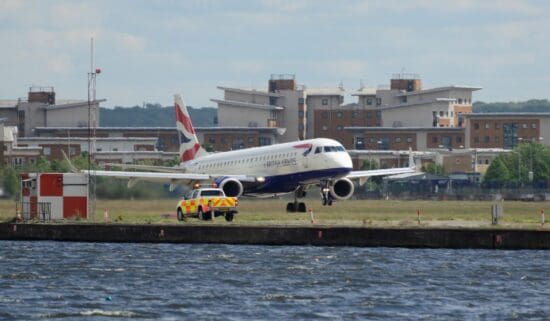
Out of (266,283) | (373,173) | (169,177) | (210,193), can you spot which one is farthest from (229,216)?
(266,283)

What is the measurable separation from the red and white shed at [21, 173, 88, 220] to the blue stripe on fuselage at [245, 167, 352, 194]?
13.8 meters

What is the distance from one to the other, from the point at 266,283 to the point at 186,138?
54443 mm

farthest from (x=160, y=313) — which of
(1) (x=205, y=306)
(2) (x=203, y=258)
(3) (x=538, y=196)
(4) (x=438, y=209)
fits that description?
(3) (x=538, y=196)

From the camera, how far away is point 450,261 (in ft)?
207

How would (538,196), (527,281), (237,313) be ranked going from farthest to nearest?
1. (538,196)
2. (527,281)
3. (237,313)

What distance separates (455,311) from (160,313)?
27.9 ft

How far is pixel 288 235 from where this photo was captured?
69312mm

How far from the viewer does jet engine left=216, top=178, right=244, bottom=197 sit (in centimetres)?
9081

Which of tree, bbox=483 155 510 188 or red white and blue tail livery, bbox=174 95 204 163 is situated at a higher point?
red white and blue tail livery, bbox=174 95 204 163

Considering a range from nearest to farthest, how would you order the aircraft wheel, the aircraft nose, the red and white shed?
1. the red and white shed
2. the aircraft nose
3. the aircraft wheel

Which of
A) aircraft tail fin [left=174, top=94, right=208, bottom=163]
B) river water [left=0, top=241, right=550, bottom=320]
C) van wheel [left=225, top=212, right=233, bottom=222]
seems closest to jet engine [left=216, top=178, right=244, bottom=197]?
van wheel [left=225, top=212, right=233, bottom=222]

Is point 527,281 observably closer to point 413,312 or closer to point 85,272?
point 413,312

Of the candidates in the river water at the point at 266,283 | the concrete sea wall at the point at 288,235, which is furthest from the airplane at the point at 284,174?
the river water at the point at 266,283

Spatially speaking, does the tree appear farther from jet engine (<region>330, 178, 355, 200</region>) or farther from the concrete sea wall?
the concrete sea wall
